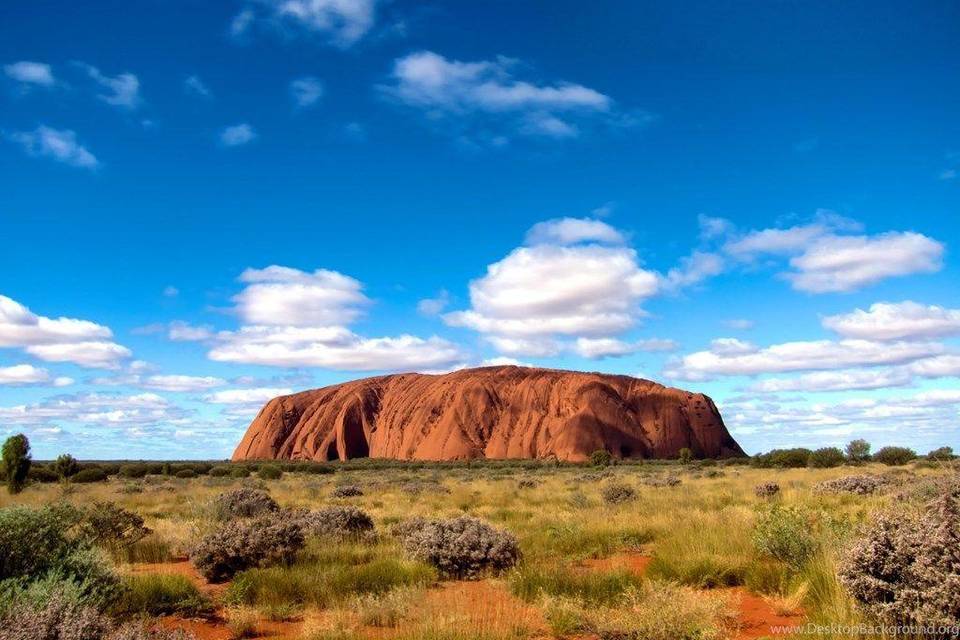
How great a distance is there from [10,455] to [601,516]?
87.3 feet

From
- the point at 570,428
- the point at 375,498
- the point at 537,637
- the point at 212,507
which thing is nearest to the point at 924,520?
the point at 537,637

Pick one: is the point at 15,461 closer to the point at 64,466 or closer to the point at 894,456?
the point at 64,466

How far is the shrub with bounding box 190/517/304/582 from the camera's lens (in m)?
9.27

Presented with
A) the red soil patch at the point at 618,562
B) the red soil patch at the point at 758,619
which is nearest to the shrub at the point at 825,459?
the red soil patch at the point at 618,562

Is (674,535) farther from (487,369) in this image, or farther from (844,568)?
(487,369)

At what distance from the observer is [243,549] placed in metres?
9.41

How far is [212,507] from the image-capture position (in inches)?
576

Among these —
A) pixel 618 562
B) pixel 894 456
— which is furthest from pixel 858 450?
pixel 618 562

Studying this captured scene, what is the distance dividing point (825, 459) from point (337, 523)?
4565cm

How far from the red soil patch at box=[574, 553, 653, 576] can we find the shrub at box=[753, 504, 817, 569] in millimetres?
1703

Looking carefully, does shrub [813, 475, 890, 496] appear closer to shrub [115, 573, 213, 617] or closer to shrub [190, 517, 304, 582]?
shrub [190, 517, 304, 582]

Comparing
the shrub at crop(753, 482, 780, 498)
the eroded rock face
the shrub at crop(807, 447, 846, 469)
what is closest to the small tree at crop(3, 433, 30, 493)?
the shrub at crop(753, 482, 780, 498)

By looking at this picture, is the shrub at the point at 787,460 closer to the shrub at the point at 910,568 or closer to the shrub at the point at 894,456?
the shrub at the point at 894,456

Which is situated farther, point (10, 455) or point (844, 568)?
point (10, 455)
